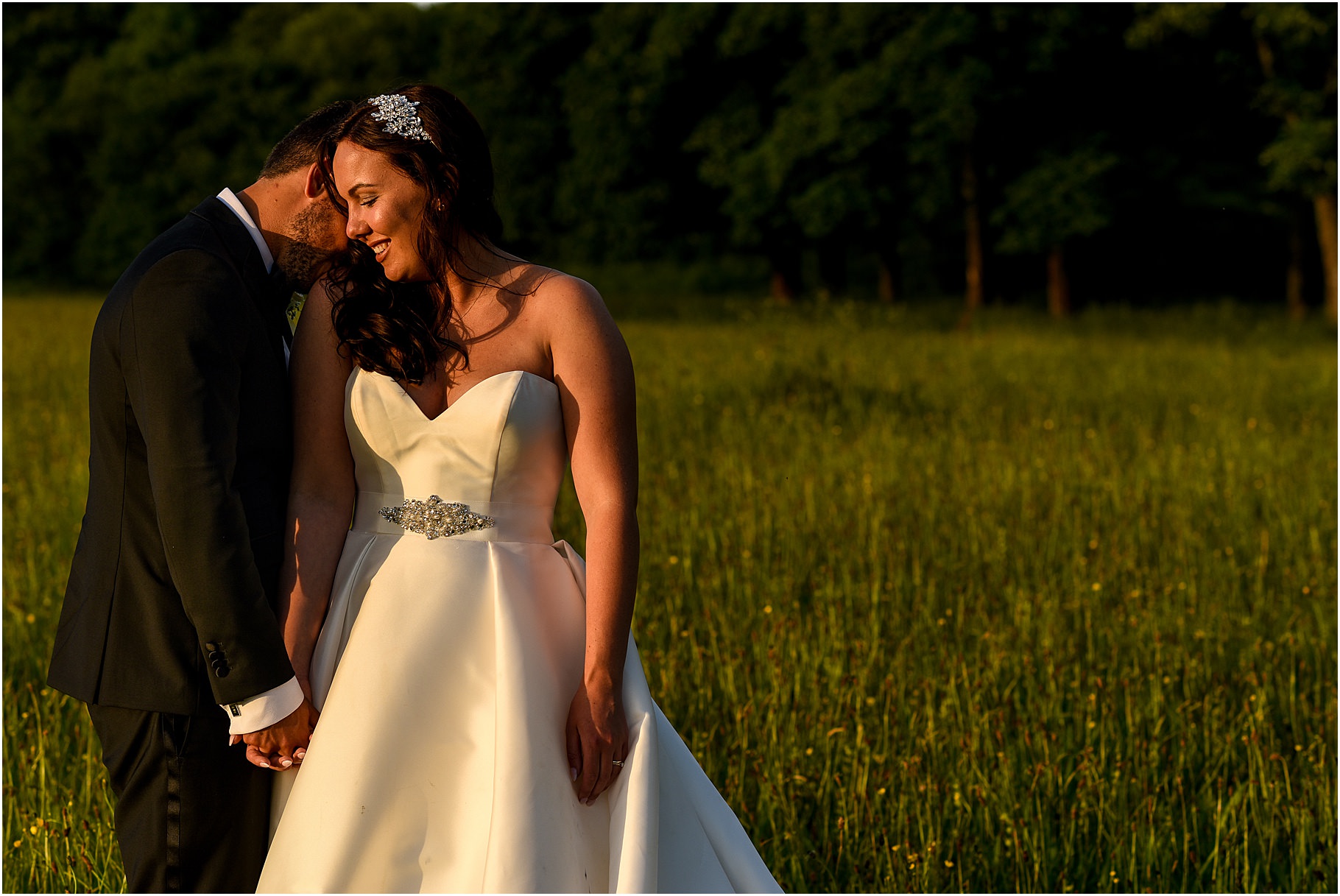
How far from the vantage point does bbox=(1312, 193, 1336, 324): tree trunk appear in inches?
851

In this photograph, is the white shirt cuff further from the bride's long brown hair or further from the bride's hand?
the bride's long brown hair

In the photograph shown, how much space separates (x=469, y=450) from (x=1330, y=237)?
945 inches

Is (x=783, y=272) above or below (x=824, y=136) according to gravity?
below

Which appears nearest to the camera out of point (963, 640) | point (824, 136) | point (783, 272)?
point (963, 640)

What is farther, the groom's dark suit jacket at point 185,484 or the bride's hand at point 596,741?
the bride's hand at point 596,741

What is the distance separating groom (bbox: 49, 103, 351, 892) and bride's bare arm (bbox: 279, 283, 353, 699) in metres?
0.03

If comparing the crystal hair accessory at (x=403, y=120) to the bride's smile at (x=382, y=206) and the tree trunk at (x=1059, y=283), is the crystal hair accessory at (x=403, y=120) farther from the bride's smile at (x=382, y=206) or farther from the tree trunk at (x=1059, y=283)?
the tree trunk at (x=1059, y=283)

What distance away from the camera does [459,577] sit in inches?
92.2

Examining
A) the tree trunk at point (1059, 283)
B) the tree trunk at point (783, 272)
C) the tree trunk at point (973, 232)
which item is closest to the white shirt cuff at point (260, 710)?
the tree trunk at point (973, 232)

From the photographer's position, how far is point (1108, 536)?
21.5ft

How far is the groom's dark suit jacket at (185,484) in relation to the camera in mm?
2115

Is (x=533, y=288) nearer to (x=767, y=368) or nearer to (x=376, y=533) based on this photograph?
(x=376, y=533)

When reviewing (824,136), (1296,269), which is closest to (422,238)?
(824,136)

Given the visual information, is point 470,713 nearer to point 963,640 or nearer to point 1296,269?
point 963,640
